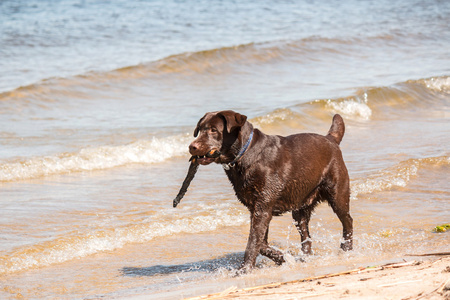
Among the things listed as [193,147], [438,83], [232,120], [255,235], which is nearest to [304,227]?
[255,235]

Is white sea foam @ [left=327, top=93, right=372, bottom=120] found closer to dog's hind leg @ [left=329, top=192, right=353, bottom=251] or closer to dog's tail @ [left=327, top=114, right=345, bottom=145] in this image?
dog's tail @ [left=327, top=114, right=345, bottom=145]

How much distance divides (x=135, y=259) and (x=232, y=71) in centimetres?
1329

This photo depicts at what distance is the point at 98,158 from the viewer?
11.0 m

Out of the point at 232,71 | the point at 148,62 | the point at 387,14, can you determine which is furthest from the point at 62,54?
the point at 387,14

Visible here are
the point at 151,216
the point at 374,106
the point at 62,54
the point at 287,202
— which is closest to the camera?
the point at 287,202

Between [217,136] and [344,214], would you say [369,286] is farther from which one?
[344,214]

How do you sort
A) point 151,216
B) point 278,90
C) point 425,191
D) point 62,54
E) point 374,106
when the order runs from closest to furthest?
point 151,216 → point 425,191 → point 374,106 → point 278,90 → point 62,54

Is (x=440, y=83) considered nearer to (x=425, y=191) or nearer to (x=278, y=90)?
(x=278, y=90)

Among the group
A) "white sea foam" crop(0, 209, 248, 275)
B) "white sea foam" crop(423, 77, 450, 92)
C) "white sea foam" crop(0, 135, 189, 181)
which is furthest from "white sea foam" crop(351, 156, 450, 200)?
"white sea foam" crop(423, 77, 450, 92)

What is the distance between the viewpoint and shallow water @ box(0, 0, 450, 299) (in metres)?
6.74

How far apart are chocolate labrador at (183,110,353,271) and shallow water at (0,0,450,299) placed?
0.38 metres

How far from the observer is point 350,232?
22.8 feet

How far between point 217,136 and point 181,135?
6.44 m

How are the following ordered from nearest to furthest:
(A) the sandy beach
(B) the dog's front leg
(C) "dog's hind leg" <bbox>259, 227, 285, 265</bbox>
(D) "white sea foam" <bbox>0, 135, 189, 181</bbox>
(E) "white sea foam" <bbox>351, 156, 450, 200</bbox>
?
(A) the sandy beach, (B) the dog's front leg, (C) "dog's hind leg" <bbox>259, 227, 285, 265</bbox>, (E) "white sea foam" <bbox>351, 156, 450, 200</bbox>, (D) "white sea foam" <bbox>0, 135, 189, 181</bbox>
